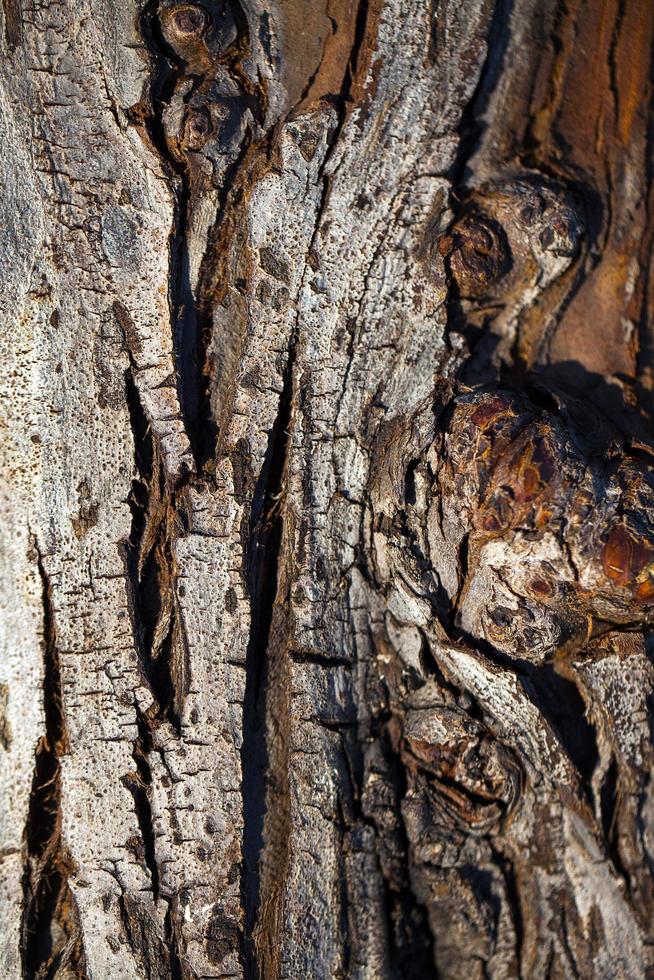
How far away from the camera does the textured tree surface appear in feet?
4.25

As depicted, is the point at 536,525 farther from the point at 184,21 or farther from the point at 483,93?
the point at 184,21

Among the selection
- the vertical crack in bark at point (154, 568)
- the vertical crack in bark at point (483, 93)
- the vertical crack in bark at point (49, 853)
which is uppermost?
the vertical crack in bark at point (483, 93)

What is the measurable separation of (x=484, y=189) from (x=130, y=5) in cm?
72

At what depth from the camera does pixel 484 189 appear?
1434 mm

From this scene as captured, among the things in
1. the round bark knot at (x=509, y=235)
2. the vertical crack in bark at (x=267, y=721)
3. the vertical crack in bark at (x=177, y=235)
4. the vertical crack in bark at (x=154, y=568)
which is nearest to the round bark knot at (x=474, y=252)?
the round bark knot at (x=509, y=235)

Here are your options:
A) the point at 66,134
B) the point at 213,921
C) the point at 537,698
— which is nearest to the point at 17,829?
the point at 213,921

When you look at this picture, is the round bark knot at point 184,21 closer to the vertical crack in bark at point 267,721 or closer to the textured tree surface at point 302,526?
the textured tree surface at point 302,526

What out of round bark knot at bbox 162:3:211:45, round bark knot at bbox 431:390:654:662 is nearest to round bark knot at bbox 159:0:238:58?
round bark knot at bbox 162:3:211:45

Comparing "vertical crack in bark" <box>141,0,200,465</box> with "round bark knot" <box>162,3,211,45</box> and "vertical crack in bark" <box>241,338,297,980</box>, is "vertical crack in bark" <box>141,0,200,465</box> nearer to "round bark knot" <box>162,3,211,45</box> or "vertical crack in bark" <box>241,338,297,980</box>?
"round bark knot" <box>162,3,211,45</box>

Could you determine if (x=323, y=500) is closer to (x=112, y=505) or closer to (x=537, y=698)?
(x=112, y=505)

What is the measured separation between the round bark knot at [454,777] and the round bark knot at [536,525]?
7.1 inches

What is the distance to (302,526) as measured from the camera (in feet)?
4.45

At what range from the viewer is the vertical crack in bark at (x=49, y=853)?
4.25ft

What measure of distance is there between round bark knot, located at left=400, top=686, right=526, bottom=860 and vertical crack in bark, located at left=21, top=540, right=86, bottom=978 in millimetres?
628
